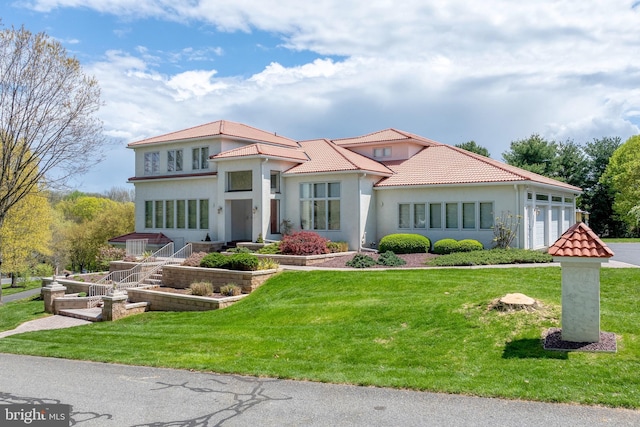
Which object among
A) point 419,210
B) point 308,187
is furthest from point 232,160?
point 419,210

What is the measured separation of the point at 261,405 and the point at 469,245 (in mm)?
17105

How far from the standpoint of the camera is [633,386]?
750 cm

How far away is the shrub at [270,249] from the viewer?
23839mm

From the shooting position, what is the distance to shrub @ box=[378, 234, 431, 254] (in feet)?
78.6

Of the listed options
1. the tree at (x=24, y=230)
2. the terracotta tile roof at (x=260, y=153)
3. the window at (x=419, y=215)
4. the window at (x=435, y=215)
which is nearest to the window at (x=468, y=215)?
the window at (x=435, y=215)

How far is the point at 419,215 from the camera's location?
26078mm

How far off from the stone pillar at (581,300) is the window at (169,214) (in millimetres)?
25067

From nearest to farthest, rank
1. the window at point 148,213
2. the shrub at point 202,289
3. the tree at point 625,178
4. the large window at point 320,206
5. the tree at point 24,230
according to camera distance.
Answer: the shrub at point 202,289 → the large window at point 320,206 → the window at point 148,213 → the tree at point 24,230 → the tree at point 625,178

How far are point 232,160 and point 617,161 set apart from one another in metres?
39.9

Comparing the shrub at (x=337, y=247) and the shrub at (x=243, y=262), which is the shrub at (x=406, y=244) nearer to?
the shrub at (x=337, y=247)

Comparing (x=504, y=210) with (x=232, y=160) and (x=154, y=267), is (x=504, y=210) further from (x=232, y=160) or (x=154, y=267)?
(x=154, y=267)

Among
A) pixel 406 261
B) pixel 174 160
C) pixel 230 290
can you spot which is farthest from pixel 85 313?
pixel 174 160

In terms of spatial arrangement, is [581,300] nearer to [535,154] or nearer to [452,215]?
[452,215]

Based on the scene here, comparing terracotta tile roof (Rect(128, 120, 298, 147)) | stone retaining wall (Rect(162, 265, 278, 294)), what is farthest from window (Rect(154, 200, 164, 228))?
stone retaining wall (Rect(162, 265, 278, 294))
